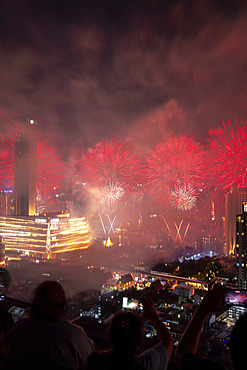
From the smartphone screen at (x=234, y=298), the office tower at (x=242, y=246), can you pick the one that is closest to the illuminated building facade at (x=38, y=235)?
the office tower at (x=242, y=246)

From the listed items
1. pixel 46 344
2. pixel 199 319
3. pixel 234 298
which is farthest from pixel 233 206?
pixel 46 344

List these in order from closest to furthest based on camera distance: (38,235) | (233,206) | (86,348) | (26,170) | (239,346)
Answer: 1. (239,346)
2. (86,348)
3. (233,206)
4. (38,235)
5. (26,170)

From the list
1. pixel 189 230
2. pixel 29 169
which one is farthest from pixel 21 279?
pixel 189 230

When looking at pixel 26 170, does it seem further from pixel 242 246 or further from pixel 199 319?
pixel 199 319

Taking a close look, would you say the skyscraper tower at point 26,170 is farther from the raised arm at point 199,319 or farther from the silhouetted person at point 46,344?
the raised arm at point 199,319

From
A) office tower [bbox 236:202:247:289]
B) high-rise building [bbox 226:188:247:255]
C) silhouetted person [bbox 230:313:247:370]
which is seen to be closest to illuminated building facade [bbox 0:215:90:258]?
high-rise building [bbox 226:188:247:255]

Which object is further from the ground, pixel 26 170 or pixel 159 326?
pixel 26 170
